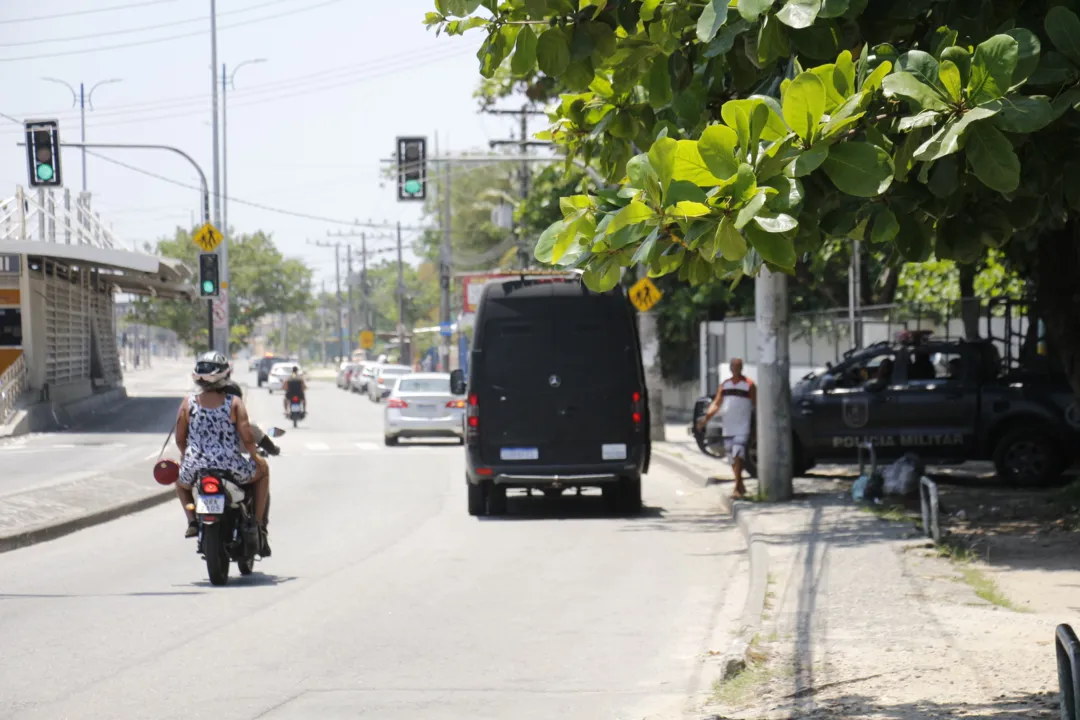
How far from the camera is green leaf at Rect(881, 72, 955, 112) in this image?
4.27 metres

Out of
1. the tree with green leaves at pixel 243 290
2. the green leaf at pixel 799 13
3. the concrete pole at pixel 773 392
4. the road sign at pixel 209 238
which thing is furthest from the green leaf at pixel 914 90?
the tree with green leaves at pixel 243 290

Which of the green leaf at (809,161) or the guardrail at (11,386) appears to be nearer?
the green leaf at (809,161)

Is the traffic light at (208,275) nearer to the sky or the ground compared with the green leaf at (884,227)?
nearer to the sky

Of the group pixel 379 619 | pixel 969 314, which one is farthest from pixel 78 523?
pixel 969 314

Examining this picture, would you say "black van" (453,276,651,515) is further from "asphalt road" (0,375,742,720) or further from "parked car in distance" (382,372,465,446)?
"parked car in distance" (382,372,465,446)

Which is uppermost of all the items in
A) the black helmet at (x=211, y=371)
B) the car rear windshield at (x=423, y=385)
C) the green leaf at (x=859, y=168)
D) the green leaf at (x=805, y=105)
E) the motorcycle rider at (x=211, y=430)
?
the green leaf at (x=805, y=105)

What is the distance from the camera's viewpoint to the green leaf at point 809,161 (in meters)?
4.28

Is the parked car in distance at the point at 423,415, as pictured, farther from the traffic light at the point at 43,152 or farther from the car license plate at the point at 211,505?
the car license plate at the point at 211,505

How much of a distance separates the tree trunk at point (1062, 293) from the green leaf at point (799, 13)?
1110 cm

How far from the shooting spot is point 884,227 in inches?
202

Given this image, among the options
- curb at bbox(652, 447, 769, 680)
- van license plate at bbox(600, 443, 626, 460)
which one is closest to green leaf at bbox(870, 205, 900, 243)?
curb at bbox(652, 447, 769, 680)

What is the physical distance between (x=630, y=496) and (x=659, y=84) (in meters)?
11.3

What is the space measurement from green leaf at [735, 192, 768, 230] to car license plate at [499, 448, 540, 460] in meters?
12.6

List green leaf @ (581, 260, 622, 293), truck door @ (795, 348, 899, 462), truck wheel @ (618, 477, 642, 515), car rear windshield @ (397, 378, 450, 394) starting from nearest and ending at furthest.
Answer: green leaf @ (581, 260, 622, 293) → truck wheel @ (618, 477, 642, 515) → truck door @ (795, 348, 899, 462) → car rear windshield @ (397, 378, 450, 394)
